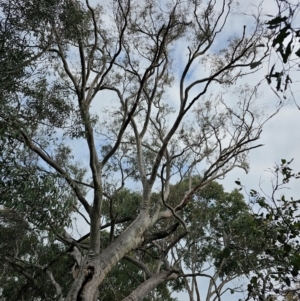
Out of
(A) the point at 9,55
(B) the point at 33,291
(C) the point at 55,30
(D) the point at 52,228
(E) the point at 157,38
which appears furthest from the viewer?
(B) the point at 33,291

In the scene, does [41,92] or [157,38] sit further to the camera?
[157,38]

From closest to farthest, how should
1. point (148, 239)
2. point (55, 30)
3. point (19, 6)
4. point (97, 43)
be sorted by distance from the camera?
point (19, 6)
point (55, 30)
point (148, 239)
point (97, 43)

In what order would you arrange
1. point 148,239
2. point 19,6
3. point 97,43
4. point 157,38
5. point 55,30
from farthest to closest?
point 97,43 < point 157,38 < point 148,239 < point 55,30 < point 19,6

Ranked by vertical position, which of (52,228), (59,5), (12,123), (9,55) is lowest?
(52,228)

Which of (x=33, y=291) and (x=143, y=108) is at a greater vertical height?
(x=143, y=108)

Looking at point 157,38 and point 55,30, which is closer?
point 55,30

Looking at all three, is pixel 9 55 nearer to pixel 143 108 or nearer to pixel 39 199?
pixel 39 199

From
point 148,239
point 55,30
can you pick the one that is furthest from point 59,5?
point 148,239

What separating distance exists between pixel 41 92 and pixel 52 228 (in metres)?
2.10

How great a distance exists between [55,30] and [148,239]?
161 inches

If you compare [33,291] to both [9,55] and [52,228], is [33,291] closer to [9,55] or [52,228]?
[52,228]

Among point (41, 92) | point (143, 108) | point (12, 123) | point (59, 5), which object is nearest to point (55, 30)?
point (59, 5)

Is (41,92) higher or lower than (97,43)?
lower

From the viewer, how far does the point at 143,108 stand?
967 centimetres
